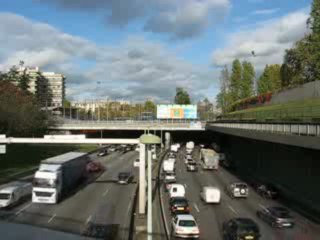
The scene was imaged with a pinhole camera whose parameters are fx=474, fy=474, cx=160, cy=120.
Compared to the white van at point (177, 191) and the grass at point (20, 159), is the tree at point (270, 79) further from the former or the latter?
the white van at point (177, 191)

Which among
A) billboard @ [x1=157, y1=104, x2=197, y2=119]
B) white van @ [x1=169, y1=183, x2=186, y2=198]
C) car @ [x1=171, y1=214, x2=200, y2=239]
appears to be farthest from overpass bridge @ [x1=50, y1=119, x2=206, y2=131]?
car @ [x1=171, y1=214, x2=200, y2=239]

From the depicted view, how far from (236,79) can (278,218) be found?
9118 centimetres

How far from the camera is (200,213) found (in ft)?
134

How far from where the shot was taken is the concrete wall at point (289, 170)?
42250 mm

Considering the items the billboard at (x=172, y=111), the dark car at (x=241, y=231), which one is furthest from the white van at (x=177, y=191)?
the billboard at (x=172, y=111)

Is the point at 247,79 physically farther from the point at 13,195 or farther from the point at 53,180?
the point at 13,195

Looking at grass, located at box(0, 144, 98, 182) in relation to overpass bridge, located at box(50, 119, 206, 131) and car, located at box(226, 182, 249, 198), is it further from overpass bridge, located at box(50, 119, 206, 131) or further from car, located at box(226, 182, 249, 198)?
car, located at box(226, 182, 249, 198)

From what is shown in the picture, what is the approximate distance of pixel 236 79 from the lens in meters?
124

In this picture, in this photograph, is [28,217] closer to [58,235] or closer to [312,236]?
[58,235]

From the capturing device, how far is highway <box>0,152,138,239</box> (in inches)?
1250

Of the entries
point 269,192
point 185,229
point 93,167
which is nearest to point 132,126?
point 93,167

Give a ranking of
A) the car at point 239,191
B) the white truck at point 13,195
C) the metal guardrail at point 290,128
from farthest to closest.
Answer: the car at point 239,191 < the white truck at point 13,195 < the metal guardrail at point 290,128

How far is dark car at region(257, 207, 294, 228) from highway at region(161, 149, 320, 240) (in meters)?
0.44

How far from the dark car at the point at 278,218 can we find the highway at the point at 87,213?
10725 millimetres
